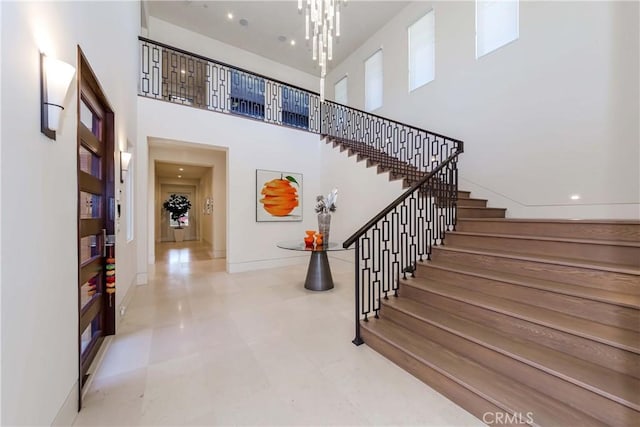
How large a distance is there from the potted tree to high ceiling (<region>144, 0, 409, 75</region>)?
22.5ft

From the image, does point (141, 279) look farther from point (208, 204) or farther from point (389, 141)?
point (389, 141)

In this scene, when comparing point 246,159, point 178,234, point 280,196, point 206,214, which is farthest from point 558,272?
point 178,234

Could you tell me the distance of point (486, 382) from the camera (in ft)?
5.48

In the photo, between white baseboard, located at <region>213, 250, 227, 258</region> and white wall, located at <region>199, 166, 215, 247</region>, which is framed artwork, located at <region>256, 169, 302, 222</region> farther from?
white wall, located at <region>199, 166, 215, 247</region>

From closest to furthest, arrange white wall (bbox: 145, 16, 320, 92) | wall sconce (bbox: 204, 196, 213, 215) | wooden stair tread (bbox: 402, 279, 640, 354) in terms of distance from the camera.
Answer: wooden stair tread (bbox: 402, 279, 640, 354) < white wall (bbox: 145, 16, 320, 92) < wall sconce (bbox: 204, 196, 213, 215)

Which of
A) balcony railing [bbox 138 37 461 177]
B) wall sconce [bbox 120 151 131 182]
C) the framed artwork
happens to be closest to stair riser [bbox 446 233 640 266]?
balcony railing [bbox 138 37 461 177]

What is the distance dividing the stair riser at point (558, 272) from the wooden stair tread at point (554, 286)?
0.14ft

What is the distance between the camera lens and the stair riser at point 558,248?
2.06 m

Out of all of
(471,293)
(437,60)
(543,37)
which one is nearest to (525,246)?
(471,293)

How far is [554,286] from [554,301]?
0.14 meters

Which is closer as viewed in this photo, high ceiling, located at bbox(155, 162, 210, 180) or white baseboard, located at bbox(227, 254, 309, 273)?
white baseboard, located at bbox(227, 254, 309, 273)

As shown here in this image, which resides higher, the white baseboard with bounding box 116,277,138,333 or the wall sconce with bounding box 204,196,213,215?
the wall sconce with bounding box 204,196,213,215

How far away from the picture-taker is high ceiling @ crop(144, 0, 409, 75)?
19.9 ft

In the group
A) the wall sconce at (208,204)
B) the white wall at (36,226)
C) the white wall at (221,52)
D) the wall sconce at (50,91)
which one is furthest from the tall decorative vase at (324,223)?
the white wall at (221,52)
